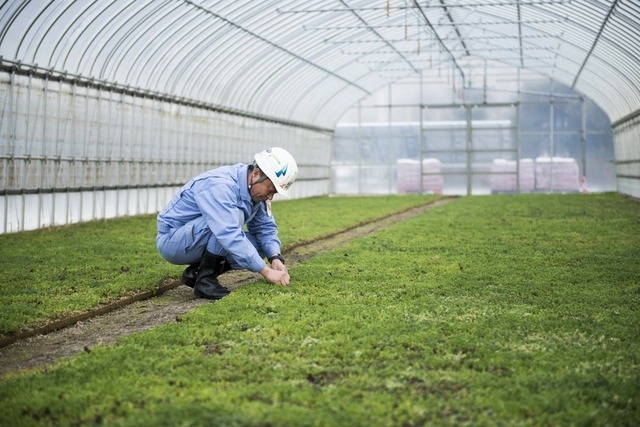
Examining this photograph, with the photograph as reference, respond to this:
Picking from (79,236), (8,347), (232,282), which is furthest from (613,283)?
(79,236)

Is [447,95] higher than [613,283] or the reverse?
higher

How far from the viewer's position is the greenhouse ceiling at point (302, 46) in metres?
22.6

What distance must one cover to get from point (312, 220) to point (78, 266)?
11.5 meters

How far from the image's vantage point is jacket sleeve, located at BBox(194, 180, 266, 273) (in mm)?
9188

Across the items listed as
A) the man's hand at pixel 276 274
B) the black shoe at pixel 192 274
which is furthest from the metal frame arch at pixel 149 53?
the man's hand at pixel 276 274

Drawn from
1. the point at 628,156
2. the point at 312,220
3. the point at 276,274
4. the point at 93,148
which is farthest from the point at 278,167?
the point at 628,156

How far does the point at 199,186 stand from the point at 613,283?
4.93 m

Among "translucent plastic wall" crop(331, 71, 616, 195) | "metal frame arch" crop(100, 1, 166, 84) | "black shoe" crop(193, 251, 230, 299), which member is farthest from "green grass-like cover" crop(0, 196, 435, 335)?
"translucent plastic wall" crop(331, 71, 616, 195)

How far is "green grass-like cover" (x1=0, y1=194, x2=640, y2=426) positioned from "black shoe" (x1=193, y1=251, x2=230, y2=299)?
307 mm

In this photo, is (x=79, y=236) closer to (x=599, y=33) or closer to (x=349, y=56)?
(x=599, y=33)

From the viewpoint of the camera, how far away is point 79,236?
18.6 m

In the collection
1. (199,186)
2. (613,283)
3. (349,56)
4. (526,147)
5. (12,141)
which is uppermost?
(349,56)

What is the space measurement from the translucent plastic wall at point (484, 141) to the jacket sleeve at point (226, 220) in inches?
1574

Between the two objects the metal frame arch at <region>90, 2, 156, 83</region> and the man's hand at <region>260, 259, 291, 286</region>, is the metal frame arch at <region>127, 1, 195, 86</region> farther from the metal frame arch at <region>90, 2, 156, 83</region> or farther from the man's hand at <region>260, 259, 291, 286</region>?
the man's hand at <region>260, 259, 291, 286</region>
